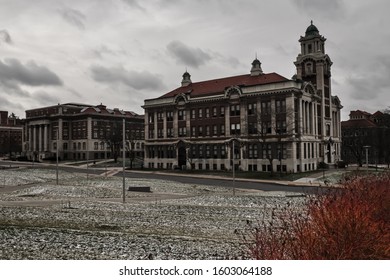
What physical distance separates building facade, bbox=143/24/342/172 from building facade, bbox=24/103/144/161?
2977cm

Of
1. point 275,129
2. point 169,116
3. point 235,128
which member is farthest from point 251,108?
point 169,116

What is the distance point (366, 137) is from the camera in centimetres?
9188

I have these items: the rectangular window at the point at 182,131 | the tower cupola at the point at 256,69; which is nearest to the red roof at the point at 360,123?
the tower cupola at the point at 256,69

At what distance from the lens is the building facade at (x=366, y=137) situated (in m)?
85.0

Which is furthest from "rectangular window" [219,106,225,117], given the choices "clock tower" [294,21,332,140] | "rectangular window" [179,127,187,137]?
"clock tower" [294,21,332,140]

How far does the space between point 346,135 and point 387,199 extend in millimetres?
99114

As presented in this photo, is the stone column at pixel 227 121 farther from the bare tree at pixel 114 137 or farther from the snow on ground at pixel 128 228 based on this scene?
the snow on ground at pixel 128 228

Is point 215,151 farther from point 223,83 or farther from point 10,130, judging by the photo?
point 10,130

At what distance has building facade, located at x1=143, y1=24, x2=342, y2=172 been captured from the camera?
2520 inches

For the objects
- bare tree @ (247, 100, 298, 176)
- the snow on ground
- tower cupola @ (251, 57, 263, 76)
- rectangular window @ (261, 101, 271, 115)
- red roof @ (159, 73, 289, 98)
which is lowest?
the snow on ground

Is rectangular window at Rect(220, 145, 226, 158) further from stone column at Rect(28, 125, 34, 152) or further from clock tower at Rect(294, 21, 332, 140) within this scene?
stone column at Rect(28, 125, 34, 152)

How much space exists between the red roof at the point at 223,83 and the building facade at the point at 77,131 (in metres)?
31.3

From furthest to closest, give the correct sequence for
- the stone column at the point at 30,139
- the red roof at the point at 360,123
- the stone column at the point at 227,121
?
the stone column at the point at 30,139, the red roof at the point at 360,123, the stone column at the point at 227,121

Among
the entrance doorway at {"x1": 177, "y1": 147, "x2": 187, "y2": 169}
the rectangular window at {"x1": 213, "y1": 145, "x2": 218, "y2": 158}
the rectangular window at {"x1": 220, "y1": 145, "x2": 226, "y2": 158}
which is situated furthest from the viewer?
the entrance doorway at {"x1": 177, "y1": 147, "x2": 187, "y2": 169}
